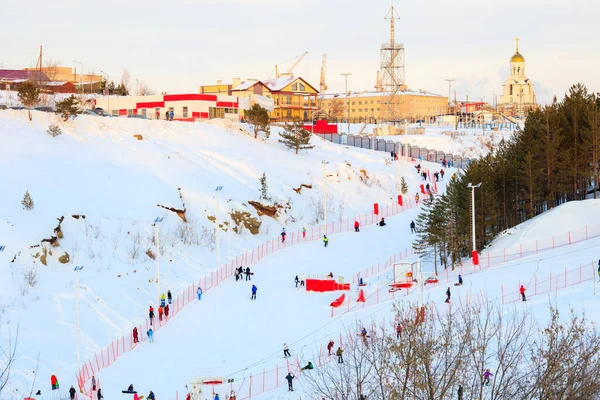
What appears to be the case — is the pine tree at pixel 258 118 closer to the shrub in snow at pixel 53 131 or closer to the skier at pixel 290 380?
the shrub in snow at pixel 53 131

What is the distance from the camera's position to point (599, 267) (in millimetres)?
34031

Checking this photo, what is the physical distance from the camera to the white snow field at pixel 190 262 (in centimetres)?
3231

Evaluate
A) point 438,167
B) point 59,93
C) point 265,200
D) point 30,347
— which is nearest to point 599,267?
point 30,347

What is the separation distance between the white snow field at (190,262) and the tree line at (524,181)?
2357mm

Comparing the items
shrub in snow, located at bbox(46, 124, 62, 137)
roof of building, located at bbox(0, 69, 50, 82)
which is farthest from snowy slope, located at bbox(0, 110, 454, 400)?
roof of building, located at bbox(0, 69, 50, 82)

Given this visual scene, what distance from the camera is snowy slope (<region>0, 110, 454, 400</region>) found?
36750 mm

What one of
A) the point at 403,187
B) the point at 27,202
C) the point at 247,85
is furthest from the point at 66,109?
the point at 247,85

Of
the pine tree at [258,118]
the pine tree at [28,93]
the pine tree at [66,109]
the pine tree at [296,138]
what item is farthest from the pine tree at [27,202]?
the pine tree at [296,138]

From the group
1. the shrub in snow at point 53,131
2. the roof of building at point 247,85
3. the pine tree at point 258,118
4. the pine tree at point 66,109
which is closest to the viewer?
the shrub in snow at point 53,131

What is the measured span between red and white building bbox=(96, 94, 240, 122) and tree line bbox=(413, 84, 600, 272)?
34.2 metres

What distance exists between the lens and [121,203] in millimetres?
50594

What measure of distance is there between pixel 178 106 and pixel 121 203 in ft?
110

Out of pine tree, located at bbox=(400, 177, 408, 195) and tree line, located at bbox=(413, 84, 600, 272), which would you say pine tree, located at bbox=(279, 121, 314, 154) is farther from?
tree line, located at bbox=(413, 84, 600, 272)

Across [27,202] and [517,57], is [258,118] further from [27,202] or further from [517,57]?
[517,57]
